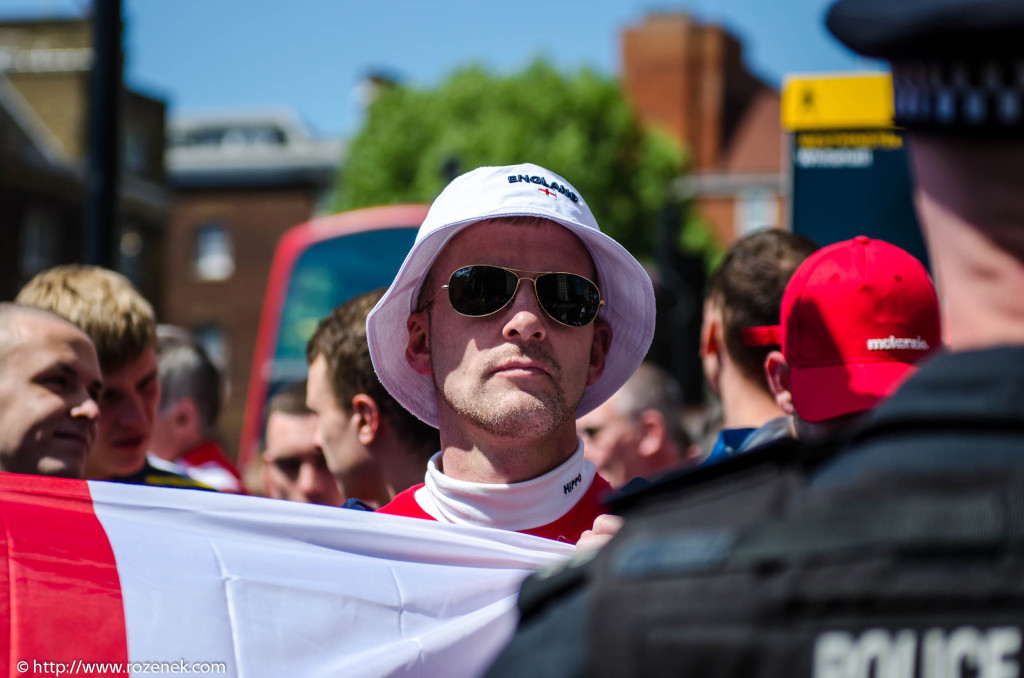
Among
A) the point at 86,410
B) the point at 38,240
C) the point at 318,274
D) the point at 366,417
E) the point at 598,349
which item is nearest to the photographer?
the point at 598,349

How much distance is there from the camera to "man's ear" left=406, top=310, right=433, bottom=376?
9.23ft

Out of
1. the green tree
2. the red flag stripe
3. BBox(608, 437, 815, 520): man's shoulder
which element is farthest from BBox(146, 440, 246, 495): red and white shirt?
the green tree

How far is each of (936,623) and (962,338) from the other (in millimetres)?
323

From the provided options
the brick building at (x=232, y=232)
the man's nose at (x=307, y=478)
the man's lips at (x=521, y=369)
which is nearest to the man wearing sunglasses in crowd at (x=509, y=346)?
the man's lips at (x=521, y=369)

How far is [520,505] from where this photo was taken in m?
2.57

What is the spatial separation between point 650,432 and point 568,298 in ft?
9.68

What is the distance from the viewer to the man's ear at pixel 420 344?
2.81 meters

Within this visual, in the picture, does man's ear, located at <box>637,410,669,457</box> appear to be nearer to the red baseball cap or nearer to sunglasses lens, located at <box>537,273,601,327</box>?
sunglasses lens, located at <box>537,273,601,327</box>

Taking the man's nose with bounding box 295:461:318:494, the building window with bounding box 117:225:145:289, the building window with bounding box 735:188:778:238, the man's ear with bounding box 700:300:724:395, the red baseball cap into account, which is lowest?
the building window with bounding box 117:225:145:289

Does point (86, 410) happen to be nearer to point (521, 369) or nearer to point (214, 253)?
point (521, 369)

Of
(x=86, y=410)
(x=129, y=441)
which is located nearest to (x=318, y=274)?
(x=129, y=441)

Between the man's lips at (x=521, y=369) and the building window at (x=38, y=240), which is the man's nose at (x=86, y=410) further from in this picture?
the building window at (x=38, y=240)

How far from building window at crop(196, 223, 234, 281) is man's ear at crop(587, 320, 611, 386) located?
142 ft

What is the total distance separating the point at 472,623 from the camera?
219 cm
